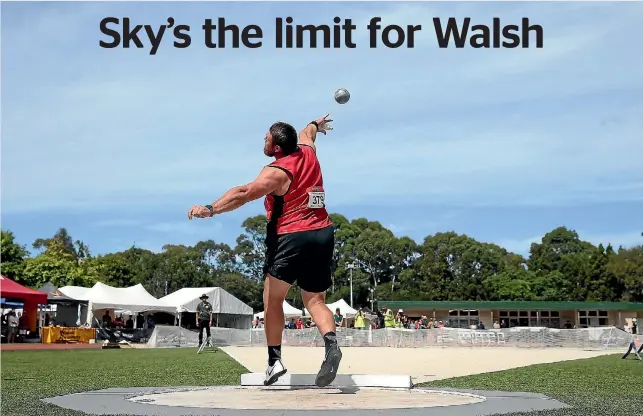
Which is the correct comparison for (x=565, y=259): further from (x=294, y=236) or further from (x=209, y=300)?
(x=294, y=236)

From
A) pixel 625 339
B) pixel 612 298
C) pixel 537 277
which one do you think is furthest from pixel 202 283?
pixel 625 339

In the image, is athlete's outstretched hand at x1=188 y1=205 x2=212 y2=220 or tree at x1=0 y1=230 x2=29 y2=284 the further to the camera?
tree at x1=0 y1=230 x2=29 y2=284

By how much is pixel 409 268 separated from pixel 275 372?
86.6 metres

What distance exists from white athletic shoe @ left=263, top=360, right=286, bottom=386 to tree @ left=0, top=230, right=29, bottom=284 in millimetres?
62695

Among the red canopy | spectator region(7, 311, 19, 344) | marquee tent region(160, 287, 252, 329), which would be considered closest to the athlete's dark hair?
the red canopy

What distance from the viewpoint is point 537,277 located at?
289 feet

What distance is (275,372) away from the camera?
255 inches

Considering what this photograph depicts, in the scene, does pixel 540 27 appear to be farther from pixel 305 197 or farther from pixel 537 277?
pixel 537 277

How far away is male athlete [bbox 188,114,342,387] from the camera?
A: 6.16 metres

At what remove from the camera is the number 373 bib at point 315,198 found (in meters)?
6.27

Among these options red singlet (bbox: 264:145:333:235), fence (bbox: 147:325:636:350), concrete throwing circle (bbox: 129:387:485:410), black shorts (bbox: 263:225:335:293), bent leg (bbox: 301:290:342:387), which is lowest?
fence (bbox: 147:325:636:350)

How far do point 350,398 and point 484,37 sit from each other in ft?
23.9

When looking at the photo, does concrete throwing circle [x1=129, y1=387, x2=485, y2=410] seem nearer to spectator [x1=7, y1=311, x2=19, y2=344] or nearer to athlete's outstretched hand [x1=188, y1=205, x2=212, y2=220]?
athlete's outstretched hand [x1=188, y1=205, x2=212, y2=220]

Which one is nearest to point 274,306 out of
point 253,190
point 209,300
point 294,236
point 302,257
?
point 302,257
